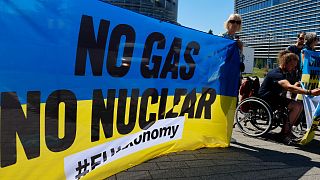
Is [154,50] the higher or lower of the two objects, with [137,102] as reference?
higher

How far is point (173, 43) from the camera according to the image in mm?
4039

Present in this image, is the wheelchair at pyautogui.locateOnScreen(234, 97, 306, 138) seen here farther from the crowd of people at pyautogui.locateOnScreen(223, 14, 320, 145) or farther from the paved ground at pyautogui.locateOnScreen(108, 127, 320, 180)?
the paved ground at pyautogui.locateOnScreen(108, 127, 320, 180)

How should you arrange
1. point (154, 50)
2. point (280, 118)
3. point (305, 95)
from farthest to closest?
point (280, 118) < point (305, 95) < point (154, 50)

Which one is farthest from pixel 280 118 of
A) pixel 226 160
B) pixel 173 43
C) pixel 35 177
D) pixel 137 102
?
pixel 35 177

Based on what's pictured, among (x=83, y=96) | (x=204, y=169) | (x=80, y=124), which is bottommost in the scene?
(x=204, y=169)

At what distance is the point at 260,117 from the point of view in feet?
19.1

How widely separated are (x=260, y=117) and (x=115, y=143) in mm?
3112

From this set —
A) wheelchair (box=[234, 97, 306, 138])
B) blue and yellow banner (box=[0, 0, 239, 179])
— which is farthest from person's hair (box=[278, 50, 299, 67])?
blue and yellow banner (box=[0, 0, 239, 179])

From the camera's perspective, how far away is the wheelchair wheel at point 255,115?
18.5 feet

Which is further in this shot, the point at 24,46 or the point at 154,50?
the point at 154,50

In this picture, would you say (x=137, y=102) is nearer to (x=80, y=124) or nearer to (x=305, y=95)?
(x=80, y=124)

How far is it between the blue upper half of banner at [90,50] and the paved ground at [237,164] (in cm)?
85

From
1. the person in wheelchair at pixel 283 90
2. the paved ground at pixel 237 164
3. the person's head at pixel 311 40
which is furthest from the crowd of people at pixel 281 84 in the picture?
the person's head at pixel 311 40

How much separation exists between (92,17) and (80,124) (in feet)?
2.86
